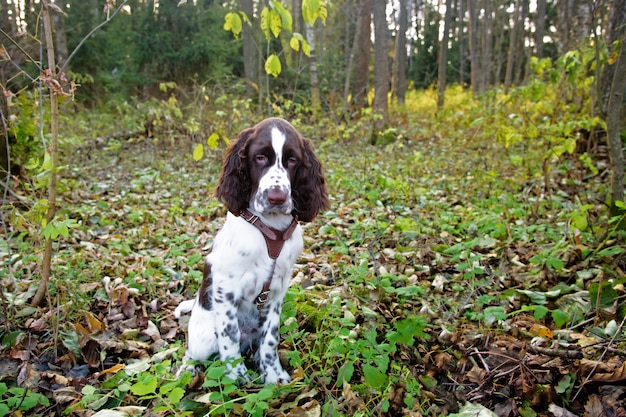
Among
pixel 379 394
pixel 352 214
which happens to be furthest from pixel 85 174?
pixel 379 394

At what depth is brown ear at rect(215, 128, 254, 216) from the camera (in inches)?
110

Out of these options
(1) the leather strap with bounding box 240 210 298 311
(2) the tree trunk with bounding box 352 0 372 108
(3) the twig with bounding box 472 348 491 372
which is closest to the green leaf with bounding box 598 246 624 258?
(3) the twig with bounding box 472 348 491 372

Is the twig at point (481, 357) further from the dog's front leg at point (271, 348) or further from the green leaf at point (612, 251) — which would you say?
the green leaf at point (612, 251)

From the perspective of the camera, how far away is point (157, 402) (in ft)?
8.08

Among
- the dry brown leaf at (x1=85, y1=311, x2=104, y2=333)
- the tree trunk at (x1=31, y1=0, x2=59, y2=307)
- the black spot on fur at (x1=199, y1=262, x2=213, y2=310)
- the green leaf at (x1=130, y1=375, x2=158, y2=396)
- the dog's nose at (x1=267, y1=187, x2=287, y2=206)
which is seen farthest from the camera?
the dry brown leaf at (x1=85, y1=311, x2=104, y2=333)

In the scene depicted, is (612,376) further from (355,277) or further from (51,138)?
(51,138)

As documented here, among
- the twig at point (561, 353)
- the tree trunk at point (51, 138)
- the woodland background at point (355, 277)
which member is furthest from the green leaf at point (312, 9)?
the twig at point (561, 353)

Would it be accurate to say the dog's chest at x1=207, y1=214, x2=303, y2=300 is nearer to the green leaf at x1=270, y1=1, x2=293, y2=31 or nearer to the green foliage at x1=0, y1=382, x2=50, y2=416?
the green foliage at x1=0, y1=382, x2=50, y2=416

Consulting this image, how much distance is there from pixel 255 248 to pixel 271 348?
0.71m

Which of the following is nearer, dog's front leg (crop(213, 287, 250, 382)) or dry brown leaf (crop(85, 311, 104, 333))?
dog's front leg (crop(213, 287, 250, 382))

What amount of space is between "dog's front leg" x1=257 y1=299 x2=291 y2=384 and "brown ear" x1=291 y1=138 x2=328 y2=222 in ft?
2.11

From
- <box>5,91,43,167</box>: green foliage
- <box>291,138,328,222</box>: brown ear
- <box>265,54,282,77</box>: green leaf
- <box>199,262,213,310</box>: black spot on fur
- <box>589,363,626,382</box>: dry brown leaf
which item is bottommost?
<box>589,363,626,382</box>: dry brown leaf

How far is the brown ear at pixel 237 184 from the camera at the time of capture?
2.78 metres

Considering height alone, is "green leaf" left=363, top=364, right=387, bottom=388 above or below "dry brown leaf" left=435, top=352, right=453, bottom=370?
above
